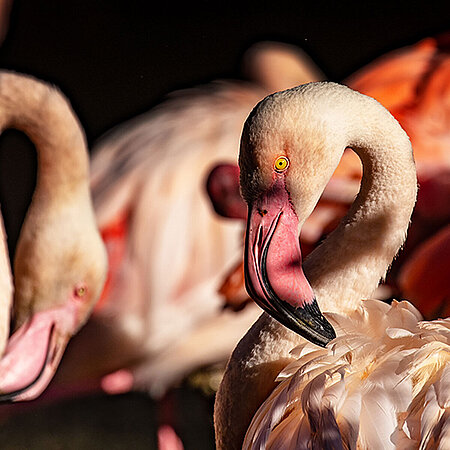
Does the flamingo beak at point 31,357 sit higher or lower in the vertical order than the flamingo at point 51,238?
lower

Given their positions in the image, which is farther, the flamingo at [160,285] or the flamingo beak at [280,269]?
the flamingo at [160,285]

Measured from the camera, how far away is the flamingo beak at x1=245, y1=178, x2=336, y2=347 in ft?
3.80

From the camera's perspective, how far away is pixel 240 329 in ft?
7.50

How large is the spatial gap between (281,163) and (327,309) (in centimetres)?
26

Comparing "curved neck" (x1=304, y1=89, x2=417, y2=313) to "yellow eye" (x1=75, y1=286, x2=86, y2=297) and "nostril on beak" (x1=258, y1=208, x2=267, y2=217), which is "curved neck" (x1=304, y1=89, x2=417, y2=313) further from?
"yellow eye" (x1=75, y1=286, x2=86, y2=297)

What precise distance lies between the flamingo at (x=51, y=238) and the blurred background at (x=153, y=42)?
1.63 meters

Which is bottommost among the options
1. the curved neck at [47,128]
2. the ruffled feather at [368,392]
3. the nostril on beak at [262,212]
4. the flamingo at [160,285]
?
the flamingo at [160,285]

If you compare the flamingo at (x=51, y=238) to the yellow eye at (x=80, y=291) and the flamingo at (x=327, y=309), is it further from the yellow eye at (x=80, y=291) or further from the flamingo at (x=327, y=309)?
the flamingo at (x=327, y=309)

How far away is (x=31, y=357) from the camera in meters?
1.81

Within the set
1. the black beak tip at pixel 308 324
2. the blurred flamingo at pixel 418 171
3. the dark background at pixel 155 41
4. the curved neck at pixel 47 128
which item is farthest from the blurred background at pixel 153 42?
the black beak tip at pixel 308 324

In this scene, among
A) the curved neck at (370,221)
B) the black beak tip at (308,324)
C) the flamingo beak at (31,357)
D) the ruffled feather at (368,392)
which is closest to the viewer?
the ruffled feather at (368,392)

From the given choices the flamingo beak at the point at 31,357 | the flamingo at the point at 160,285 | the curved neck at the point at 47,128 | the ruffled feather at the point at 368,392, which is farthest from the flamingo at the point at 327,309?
the flamingo at the point at 160,285

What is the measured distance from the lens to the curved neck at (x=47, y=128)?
6.04 feet

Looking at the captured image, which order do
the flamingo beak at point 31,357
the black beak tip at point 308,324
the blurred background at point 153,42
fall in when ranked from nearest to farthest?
the black beak tip at point 308,324, the flamingo beak at point 31,357, the blurred background at point 153,42
